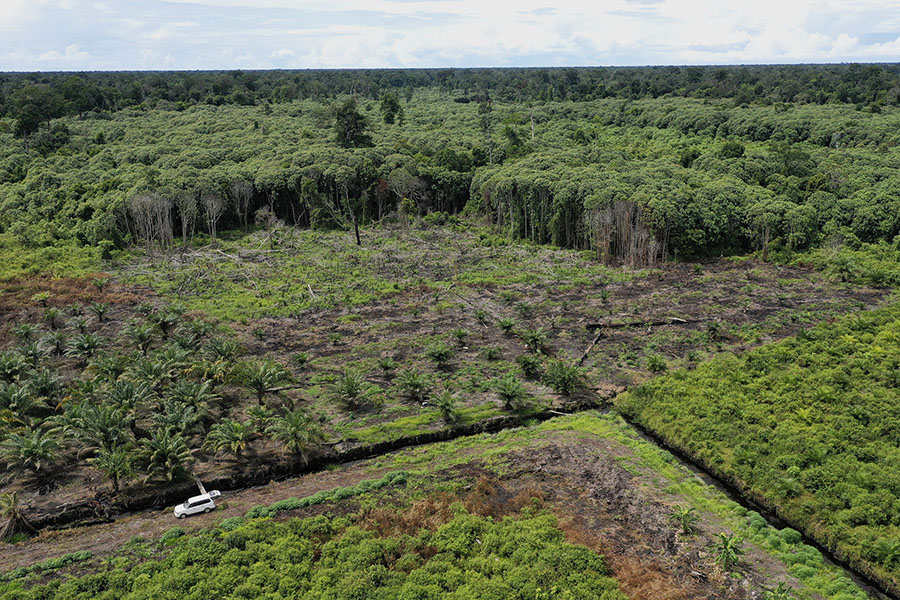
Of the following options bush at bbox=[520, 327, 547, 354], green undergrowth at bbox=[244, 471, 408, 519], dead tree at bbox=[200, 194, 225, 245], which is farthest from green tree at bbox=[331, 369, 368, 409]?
dead tree at bbox=[200, 194, 225, 245]

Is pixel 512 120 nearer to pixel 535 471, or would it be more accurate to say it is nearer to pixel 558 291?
pixel 558 291

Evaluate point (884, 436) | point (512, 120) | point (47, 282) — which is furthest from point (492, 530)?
point (512, 120)

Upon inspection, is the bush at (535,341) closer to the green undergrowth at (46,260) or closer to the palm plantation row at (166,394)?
the palm plantation row at (166,394)

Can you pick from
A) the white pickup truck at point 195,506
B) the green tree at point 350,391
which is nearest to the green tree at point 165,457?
the white pickup truck at point 195,506

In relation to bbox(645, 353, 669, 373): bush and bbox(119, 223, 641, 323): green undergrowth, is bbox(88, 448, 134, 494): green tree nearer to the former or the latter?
bbox(119, 223, 641, 323): green undergrowth

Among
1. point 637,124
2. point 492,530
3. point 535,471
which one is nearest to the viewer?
point 492,530

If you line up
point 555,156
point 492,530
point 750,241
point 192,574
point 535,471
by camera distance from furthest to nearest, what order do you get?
point 555,156 < point 750,241 < point 535,471 < point 492,530 < point 192,574

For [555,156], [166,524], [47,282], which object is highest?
[555,156]
